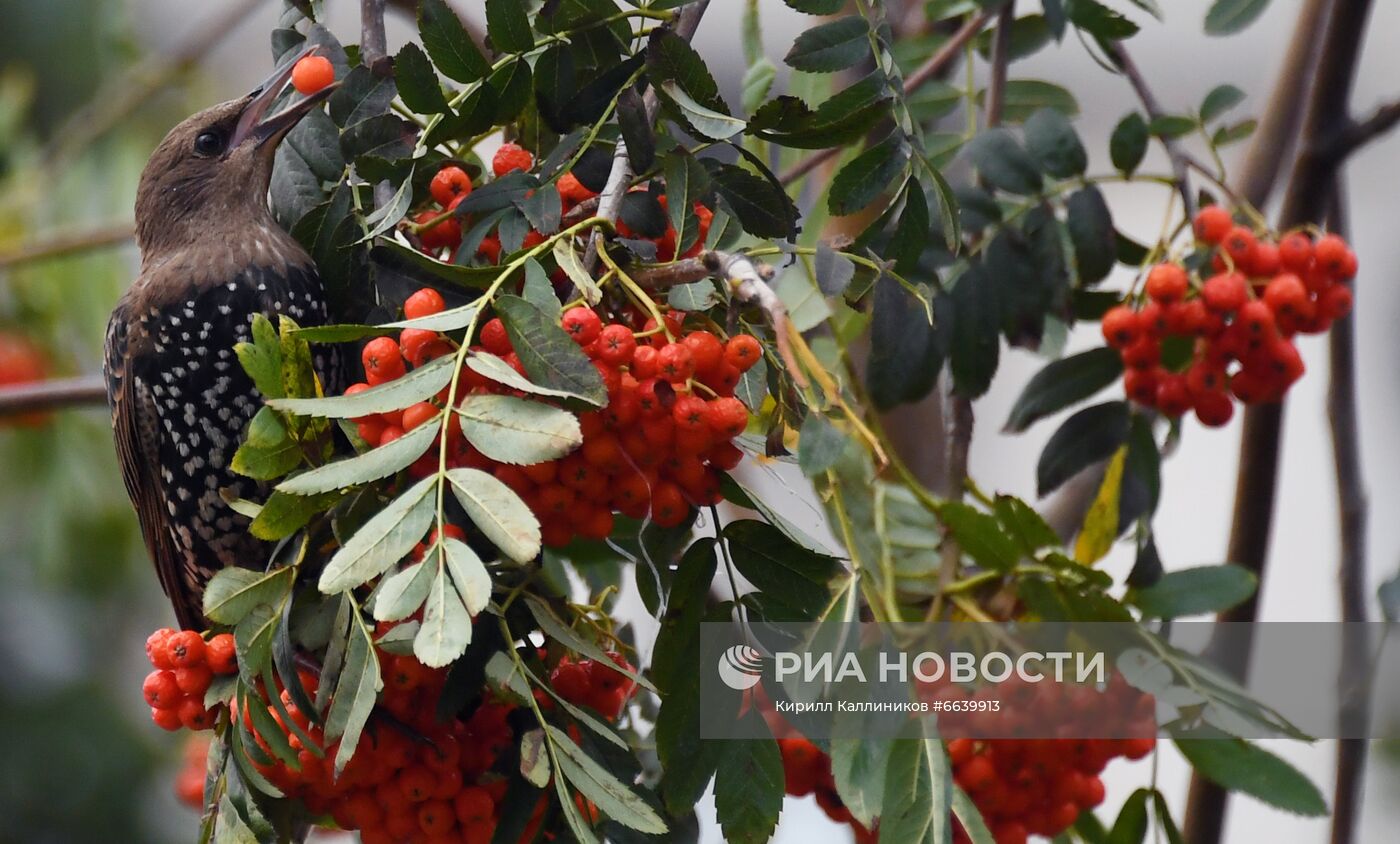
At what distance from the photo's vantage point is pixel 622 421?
1.29 meters

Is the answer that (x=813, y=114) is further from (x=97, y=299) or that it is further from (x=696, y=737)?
(x=97, y=299)

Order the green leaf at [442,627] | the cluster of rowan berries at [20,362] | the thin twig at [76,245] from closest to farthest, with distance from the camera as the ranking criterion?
1. the green leaf at [442,627]
2. the thin twig at [76,245]
3. the cluster of rowan berries at [20,362]

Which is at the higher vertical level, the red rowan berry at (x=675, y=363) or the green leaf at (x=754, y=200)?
the green leaf at (x=754, y=200)

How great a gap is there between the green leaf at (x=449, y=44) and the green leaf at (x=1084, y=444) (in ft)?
3.51

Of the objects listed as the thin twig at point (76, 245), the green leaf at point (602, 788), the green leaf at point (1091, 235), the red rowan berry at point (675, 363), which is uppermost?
the green leaf at point (1091, 235)

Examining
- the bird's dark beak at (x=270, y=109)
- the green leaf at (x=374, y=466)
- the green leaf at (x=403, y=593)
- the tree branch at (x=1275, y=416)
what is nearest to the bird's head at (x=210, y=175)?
the bird's dark beak at (x=270, y=109)

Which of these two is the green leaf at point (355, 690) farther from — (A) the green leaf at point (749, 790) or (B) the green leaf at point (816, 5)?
(B) the green leaf at point (816, 5)

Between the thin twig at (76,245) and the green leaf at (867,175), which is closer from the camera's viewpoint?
the green leaf at (867,175)

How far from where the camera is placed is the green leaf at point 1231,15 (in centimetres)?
238

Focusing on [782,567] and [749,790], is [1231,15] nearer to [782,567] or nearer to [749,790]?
[782,567]

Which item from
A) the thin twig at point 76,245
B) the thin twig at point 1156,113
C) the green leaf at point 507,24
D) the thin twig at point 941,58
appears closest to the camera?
the green leaf at point 507,24

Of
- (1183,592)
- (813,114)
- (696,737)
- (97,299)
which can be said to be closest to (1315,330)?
(1183,592)

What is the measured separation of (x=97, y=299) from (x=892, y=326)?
2062 millimetres

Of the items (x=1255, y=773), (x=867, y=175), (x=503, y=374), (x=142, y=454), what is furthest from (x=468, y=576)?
(x=142, y=454)
